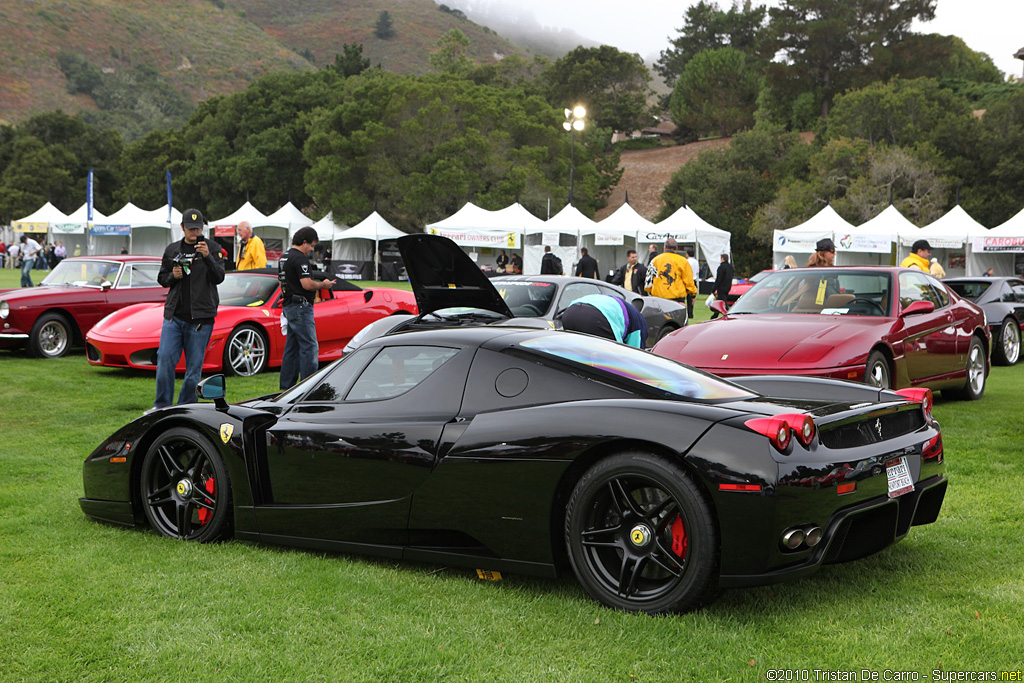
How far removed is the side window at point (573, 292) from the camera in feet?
36.7

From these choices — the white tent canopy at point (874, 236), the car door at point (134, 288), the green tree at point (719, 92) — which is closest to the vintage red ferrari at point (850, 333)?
the car door at point (134, 288)

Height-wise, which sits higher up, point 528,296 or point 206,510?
point 528,296

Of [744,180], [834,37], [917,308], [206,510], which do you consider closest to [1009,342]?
[917,308]

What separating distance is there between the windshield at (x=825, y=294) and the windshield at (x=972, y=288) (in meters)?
6.22

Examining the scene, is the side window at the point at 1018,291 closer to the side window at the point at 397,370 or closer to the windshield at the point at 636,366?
the windshield at the point at 636,366

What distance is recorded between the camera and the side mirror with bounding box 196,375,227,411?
15.7ft

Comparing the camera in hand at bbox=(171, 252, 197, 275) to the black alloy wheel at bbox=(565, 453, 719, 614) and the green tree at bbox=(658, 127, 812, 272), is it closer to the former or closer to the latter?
the black alloy wheel at bbox=(565, 453, 719, 614)

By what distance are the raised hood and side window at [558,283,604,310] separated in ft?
7.54

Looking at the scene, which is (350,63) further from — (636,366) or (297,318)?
(636,366)

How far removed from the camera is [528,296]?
36.7 feet

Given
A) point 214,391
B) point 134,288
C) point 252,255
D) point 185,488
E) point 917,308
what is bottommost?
point 185,488

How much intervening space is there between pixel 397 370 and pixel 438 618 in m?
1.26

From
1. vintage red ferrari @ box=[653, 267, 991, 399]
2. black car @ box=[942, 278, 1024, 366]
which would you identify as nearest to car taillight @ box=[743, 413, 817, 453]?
vintage red ferrari @ box=[653, 267, 991, 399]

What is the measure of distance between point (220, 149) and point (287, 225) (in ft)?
70.0
